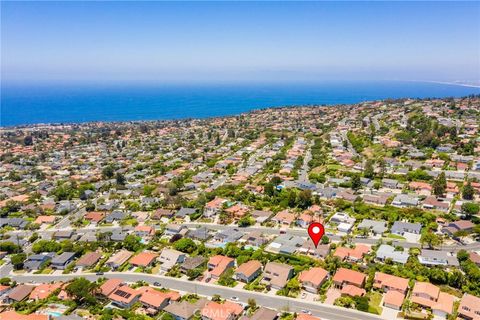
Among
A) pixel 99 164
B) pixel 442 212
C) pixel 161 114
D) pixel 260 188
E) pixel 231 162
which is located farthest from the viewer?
pixel 161 114

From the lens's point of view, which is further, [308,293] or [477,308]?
[308,293]

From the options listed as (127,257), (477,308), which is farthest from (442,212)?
(127,257)

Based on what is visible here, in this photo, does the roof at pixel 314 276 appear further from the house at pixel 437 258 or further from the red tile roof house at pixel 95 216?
the red tile roof house at pixel 95 216

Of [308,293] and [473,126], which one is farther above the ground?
[473,126]

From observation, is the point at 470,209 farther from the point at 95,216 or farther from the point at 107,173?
the point at 107,173

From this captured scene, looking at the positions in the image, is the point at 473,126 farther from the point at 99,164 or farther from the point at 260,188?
the point at 99,164

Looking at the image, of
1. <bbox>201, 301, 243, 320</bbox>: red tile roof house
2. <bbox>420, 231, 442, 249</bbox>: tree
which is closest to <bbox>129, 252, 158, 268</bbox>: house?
<bbox>201, 301, 243, 320</bbox>: red tile roof house

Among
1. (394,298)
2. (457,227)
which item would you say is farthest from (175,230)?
(457,227)
